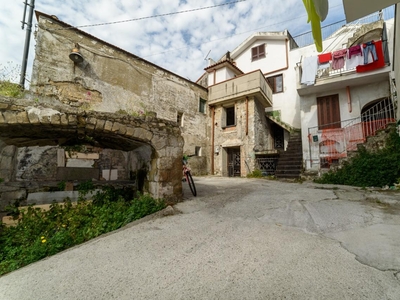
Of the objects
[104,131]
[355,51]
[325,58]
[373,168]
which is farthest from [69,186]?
[355,51]

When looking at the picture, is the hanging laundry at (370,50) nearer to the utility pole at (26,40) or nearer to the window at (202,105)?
the window at (202,105)

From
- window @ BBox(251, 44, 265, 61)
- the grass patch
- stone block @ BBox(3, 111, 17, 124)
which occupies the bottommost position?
the grass patch

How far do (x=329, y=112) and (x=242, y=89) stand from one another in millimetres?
4783

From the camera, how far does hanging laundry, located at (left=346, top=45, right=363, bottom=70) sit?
8334 millimetres

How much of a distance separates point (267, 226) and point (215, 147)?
29.8 feet

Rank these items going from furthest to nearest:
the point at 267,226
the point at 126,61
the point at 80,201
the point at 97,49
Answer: the point at 126,61 → the point at 97,49 → the point at 80,201 → the point at 267,226

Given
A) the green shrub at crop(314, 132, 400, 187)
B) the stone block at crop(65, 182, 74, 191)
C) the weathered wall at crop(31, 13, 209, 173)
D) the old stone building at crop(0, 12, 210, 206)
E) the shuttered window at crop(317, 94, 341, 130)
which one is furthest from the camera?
the shuttered window at crop(317, 94, 341, 130)

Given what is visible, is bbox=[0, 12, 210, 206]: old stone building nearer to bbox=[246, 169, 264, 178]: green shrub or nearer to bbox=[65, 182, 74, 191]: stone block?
bbox=[65, 182, 74, 191]: stone block

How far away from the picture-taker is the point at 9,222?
3496 millimetres

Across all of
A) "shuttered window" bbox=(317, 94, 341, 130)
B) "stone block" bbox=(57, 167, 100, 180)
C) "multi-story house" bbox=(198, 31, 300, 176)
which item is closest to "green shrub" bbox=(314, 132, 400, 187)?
"shuttered window" bbox=(317, 94, 341, 130)

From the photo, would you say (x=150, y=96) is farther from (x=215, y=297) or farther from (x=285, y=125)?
(x=215, y=297)

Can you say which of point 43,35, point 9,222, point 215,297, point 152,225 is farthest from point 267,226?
point 43,35

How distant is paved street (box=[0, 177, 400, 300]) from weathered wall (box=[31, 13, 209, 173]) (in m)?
5.33

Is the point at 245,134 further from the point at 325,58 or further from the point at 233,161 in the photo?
the point at 325,58
